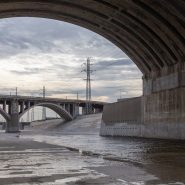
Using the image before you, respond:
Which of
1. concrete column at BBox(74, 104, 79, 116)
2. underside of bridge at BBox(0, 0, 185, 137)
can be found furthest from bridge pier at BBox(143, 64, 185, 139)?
concrete column at BBox(74, 104, 79, 116)

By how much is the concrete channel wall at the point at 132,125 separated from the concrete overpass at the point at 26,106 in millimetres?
51686

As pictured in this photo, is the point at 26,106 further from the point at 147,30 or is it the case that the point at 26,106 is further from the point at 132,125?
the point at 147,30

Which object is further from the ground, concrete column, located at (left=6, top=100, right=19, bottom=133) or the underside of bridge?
the underside of bridge

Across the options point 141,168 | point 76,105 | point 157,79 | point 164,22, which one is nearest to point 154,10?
point 164,22

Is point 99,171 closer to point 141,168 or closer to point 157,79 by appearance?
point 141,168

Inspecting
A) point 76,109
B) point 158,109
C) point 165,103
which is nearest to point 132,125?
point 158,109

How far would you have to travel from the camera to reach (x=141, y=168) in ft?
44.1

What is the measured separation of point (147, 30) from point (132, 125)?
14588 millimetres

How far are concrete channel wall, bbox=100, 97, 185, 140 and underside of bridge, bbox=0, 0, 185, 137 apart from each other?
2.48 ft

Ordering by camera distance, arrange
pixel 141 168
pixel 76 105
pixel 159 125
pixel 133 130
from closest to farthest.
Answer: pixel 141 168 → pixel 159 125 → pixel 133 130 → pixel 76 105

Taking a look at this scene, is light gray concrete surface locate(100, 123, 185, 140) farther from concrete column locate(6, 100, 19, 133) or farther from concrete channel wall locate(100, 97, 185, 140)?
concrete column locate(6, 100, 19, 133)

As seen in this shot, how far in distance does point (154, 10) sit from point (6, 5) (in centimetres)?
1280

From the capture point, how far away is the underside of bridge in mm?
35531

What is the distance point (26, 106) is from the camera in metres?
115
